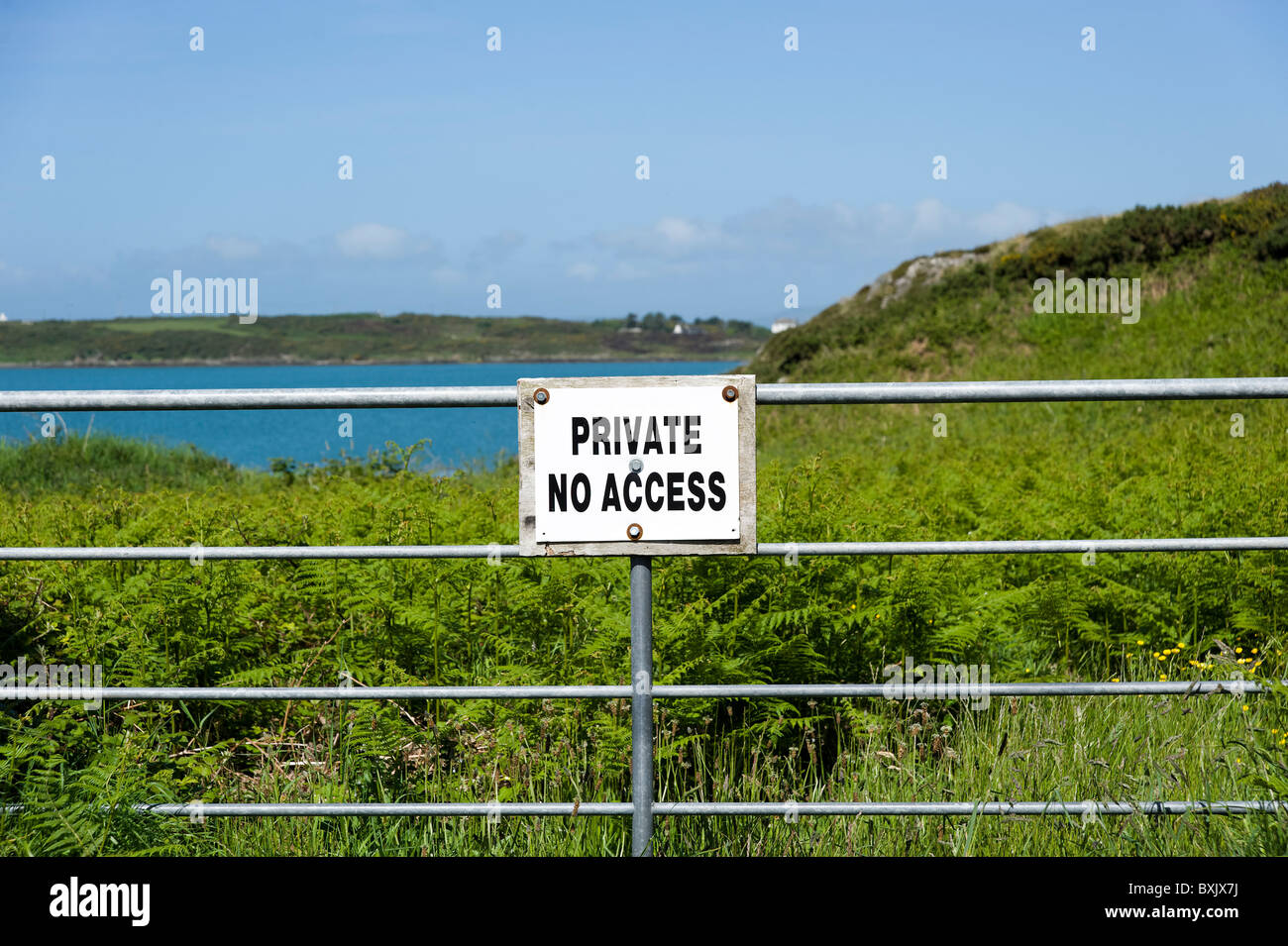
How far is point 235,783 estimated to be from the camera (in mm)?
3834

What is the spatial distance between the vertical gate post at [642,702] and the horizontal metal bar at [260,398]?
25.3 inches

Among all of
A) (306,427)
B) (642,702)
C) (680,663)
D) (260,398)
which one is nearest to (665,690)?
(642,702)

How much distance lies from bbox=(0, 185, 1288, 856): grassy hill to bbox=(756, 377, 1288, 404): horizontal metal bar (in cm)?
108

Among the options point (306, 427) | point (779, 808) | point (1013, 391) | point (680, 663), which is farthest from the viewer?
point (306, 427)

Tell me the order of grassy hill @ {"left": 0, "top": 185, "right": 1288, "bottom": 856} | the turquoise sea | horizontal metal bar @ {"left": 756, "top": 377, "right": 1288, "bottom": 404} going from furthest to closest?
the turquoise sea, grassy hill @ {"left": 0, "top": 185, "right": 1288, "bottom": 856}, horizontal metal bar @ {"left": 756, "top": 377, "right": 1288, "bottom": 404}

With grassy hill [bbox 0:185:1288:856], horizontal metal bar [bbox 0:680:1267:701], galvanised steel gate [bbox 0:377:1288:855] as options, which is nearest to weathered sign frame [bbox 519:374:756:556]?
galvanised steel gate [bbox 0:377:1288:855]

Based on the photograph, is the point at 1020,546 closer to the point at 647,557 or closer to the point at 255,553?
the point at 647,557

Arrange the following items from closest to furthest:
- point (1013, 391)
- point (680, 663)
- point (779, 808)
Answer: point (1013, 391)
point (779, 808)
point (680, 663)

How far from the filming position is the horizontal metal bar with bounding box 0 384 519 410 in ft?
9.16

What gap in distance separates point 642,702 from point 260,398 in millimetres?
1479

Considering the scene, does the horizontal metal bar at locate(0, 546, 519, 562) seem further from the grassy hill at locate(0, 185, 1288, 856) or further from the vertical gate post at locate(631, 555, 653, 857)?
the grassy hill at locate(0, 185, 1288, 856)

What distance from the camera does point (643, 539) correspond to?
277cm

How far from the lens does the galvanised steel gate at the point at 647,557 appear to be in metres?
2.76

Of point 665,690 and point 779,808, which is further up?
point 665,690
